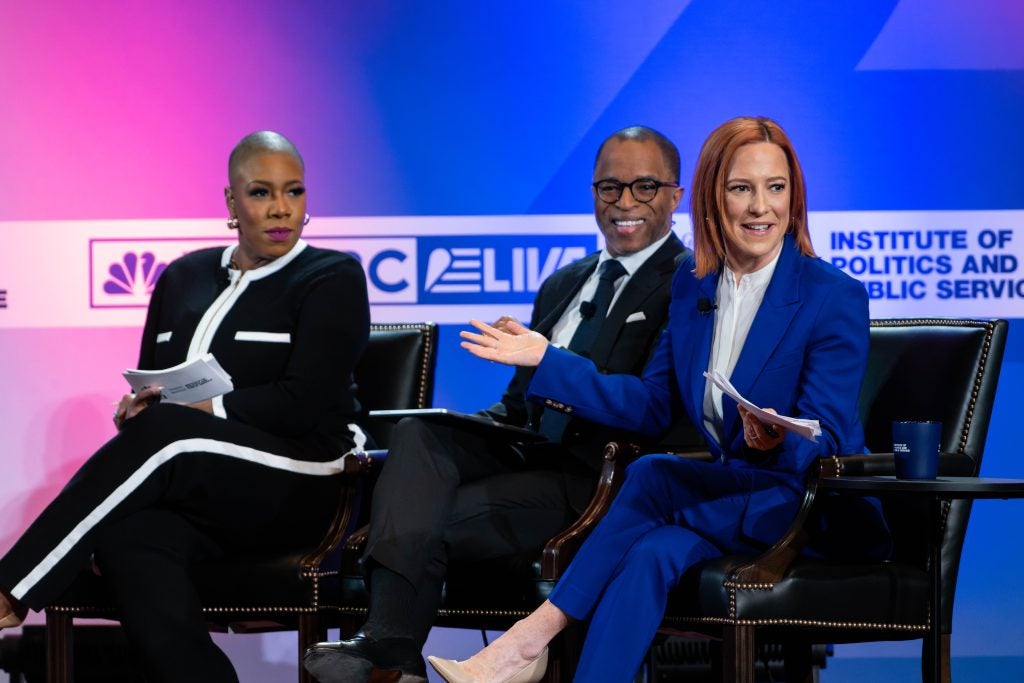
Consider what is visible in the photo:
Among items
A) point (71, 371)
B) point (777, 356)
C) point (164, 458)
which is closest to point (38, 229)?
point (71, 371)

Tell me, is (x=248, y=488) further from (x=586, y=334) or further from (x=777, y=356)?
(x=777, y=356)

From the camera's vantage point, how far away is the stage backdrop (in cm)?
460

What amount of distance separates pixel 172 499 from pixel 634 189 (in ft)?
4.90

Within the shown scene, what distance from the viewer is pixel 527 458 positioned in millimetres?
3467

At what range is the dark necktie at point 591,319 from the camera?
349 cm

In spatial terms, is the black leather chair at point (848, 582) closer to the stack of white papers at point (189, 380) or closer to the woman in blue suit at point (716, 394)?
the woman in blue suit at point (716, 394)

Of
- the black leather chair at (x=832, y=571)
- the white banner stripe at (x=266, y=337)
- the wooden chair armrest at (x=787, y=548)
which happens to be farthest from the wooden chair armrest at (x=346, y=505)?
the wooden chair armrest at (x=787, y=548)

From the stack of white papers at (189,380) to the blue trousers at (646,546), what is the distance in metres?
1.16

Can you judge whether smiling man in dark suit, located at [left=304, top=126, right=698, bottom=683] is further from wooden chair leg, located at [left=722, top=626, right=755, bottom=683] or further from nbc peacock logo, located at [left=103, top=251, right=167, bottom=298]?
nbc peacock logo, located at [left=103, top=251, right=167, bottom=298]

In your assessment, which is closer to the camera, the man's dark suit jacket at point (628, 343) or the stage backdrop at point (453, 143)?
the man's dark suit jacket at point (628, 343)

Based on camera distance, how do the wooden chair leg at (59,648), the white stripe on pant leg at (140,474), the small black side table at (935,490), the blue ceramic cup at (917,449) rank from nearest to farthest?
the small black side table at (935,490)
the blue ceramic cup at (917,449)
the white stripe on pant leg at (140,474)
the wooden chair leg at (59,648)

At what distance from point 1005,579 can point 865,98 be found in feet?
5.65

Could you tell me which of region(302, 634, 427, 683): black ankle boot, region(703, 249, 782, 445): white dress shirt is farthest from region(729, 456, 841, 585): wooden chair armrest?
region(302, 634, 427, 683): black ankle boot

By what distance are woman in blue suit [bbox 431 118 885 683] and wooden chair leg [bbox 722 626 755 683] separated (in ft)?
0.56
